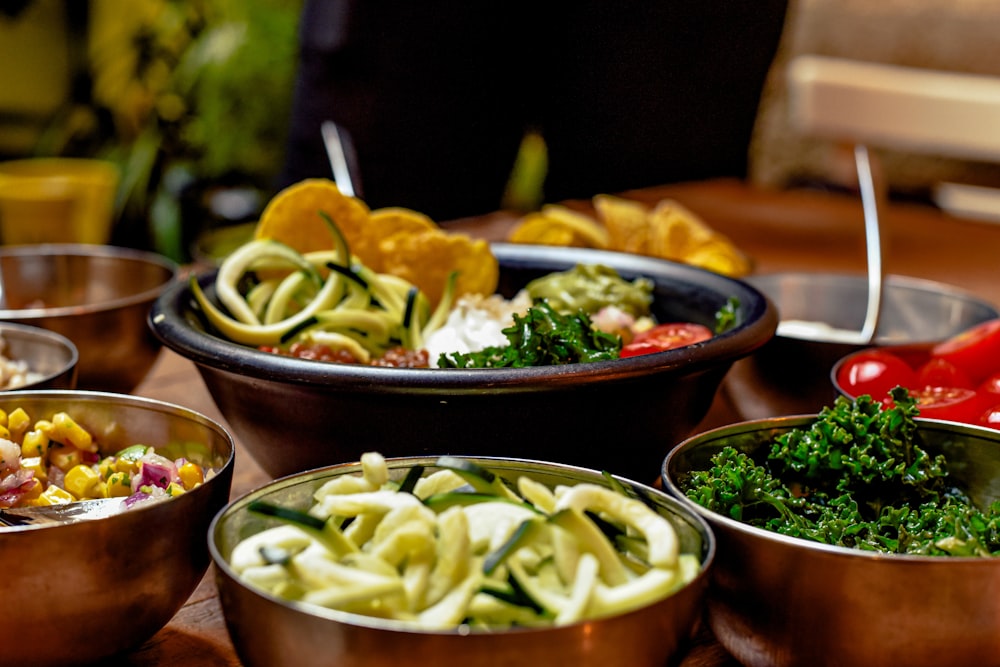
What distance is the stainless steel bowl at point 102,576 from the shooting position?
30.9 inches

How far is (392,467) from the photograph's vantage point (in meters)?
0.85

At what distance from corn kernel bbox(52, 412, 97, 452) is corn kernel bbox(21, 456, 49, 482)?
29mm

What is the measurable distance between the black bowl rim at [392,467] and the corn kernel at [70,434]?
26 cm

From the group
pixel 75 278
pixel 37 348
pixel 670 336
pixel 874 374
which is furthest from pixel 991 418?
pixel 75 278

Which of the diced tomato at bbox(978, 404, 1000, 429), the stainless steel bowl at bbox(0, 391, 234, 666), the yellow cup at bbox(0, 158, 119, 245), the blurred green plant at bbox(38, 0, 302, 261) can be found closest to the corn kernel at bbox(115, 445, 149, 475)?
the stainless steel bowl at bbox(0, 391, 234, 666)

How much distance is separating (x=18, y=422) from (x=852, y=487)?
0.76 metres

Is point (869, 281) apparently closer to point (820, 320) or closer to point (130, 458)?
point (820, 320)

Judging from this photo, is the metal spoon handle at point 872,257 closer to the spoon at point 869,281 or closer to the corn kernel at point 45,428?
the spoon at point 869,281

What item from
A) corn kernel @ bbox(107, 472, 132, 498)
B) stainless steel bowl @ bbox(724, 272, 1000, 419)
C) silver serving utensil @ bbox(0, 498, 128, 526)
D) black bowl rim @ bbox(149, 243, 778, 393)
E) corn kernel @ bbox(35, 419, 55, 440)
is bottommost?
stainless steel bowl @ bbox(724, 272, 1000, 419)

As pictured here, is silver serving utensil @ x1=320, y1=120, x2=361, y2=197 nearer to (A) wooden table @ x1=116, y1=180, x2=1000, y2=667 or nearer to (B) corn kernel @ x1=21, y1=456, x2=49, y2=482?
(A) wooden table @ x1=116, y1=180, x2=1000, y2=667

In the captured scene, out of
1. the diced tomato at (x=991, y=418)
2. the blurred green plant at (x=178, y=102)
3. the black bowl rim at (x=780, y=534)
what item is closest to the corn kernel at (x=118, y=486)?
the black bowl rim at (x=780, y=534)

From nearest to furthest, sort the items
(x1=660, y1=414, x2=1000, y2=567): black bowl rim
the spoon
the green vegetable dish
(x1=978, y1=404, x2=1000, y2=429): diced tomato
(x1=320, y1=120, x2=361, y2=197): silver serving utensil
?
(x1=660, y1=414, x2=1000, y2=567): black bowl rim < the green vegetable dish < (x1=978, y1=404, x2=1000, y2=429): diced tomato < the spoon < (x1=320, y1=120, x2=361, y2=197): silver serving utensil

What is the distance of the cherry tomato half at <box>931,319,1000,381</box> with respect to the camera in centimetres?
132

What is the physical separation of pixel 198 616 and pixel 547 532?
0.41 metres
